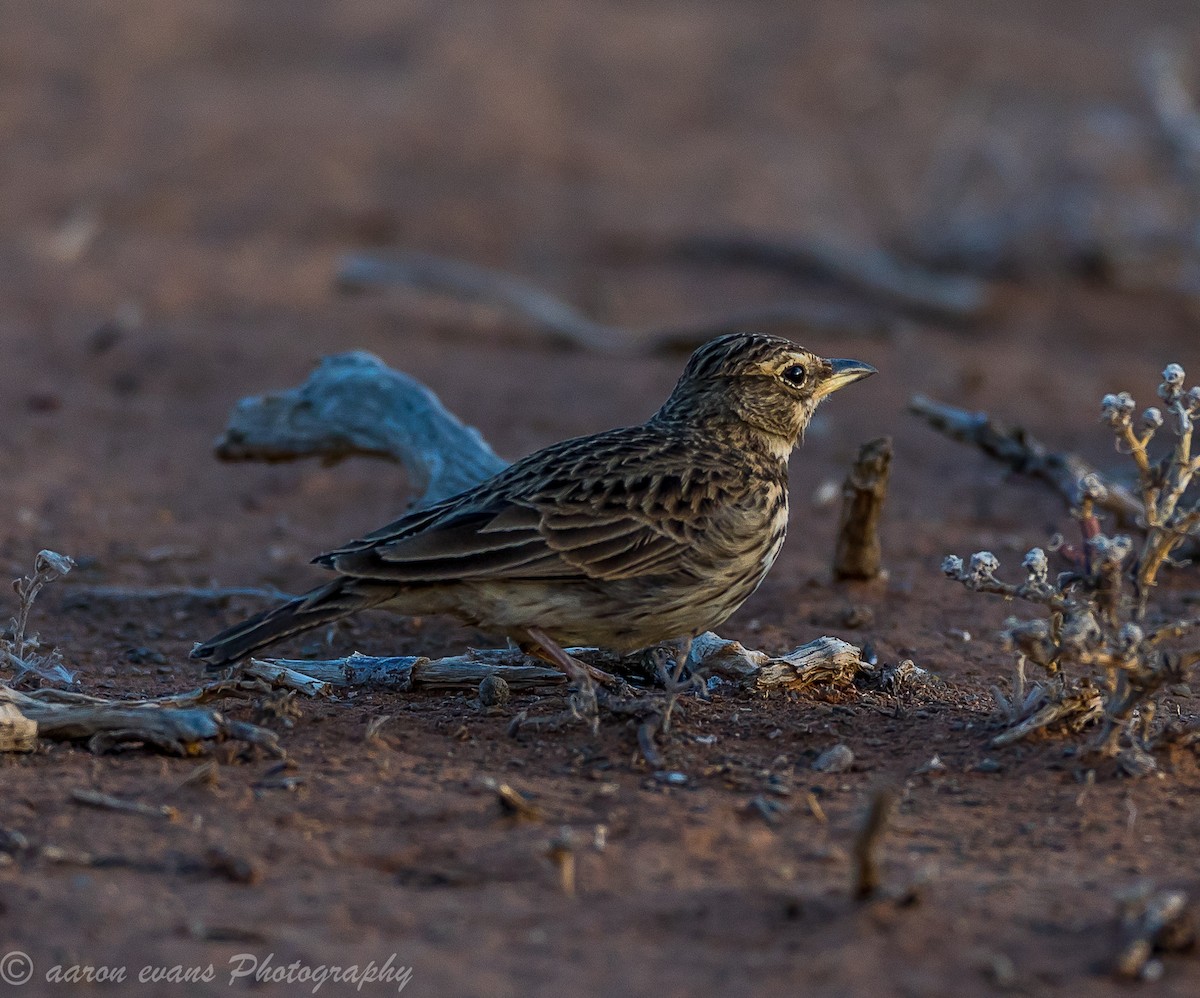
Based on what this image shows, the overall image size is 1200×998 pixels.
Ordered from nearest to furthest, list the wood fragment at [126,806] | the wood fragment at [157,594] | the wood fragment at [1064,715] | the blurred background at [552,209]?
1. the wood fragment at [126,806]
2. the wood fragment at [1064,715]
3. the wood fragment at [157,594]
4. the blurred background at [552,209]

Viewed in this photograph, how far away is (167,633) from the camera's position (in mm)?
7059

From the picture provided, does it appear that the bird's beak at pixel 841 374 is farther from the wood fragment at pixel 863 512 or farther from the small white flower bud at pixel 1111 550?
the small white flower bud at pixel 1111 550

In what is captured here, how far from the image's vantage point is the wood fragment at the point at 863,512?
7.19 meters

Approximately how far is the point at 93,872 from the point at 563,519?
2012 millimetres

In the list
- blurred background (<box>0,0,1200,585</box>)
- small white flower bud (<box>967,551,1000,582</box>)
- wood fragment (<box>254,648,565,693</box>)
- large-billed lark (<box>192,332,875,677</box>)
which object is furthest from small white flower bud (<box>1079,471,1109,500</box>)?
blurred background (<box>0,0,1200,585</box>)

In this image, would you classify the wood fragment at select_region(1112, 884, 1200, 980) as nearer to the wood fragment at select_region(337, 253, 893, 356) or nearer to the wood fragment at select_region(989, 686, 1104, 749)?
the wood fragment at select_region(989, 686, 1104, 749)

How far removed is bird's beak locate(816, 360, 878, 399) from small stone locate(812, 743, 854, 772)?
193 cm

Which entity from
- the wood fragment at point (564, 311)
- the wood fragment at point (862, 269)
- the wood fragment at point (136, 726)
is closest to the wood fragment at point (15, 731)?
the wood fragment at point (136, 726)

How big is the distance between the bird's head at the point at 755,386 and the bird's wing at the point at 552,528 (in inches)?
26.0

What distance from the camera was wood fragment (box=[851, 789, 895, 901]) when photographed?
4.02 m

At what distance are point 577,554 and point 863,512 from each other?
2.26m

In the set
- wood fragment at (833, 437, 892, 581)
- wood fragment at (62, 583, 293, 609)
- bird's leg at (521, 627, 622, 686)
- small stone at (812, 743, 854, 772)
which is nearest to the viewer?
small stone at (812, 743, 854, 772)

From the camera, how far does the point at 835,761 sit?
523 cm

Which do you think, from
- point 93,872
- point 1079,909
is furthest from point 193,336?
point 1079,909
